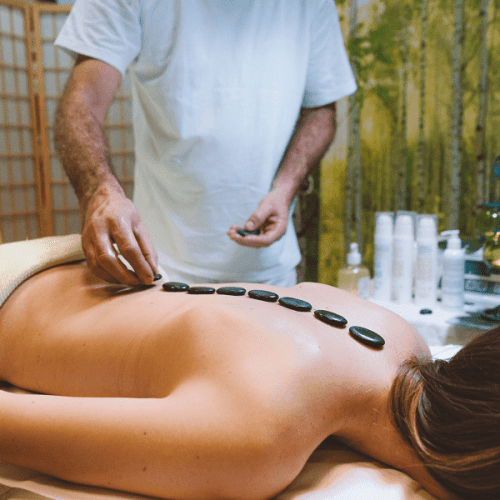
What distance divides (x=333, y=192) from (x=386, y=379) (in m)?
2.03

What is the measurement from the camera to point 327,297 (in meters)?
0.81

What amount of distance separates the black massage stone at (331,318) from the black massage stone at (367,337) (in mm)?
17

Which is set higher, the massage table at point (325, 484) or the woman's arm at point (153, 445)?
the woman's arm at point (153, 445)

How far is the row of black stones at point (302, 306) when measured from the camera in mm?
656

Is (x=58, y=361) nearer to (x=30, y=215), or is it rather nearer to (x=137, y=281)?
(x=137, y=281)

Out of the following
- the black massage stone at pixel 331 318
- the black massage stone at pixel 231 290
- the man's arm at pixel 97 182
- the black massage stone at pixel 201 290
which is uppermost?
→ the man's arm at pixel 97 182

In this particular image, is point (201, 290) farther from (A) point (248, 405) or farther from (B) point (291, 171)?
(B) point (291, 171)

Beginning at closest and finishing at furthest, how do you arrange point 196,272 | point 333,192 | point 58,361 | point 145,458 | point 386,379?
point 145,458 < point 386,379 < point 58,361 < point 196,272 < point 333,192

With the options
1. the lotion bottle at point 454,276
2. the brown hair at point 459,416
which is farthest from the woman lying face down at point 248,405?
the lotion bottle at point 454,276

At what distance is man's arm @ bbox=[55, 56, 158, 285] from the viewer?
820mm

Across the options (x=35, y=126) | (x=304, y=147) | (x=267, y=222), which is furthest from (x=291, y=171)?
(x=35, y=126)

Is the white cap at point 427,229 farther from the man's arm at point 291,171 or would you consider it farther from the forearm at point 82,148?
the forearm at point 82,148

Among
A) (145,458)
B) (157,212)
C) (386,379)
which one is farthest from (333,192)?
(145,458)

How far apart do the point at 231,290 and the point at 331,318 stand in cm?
18
